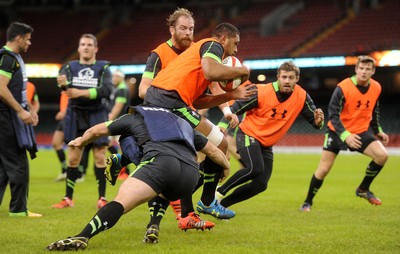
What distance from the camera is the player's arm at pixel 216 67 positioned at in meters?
6.07

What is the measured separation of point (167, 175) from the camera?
5793 millimetres

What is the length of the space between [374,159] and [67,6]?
33.1 metres

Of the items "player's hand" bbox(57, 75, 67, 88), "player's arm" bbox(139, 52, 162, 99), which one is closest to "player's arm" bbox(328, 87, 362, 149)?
"player's arm" bbox(139, 52, 162, 99)

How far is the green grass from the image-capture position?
240 inches

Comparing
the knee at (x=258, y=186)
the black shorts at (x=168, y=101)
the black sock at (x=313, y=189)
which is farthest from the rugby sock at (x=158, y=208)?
the black sock at (x=313, y=189)

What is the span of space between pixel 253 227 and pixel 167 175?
216 centimetres

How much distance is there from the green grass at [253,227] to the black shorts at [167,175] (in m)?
0.52

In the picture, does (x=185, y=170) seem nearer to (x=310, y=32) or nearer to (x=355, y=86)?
(x=355, y=86)

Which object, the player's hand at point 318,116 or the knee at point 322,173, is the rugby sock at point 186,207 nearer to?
the player's hand at point 318,116

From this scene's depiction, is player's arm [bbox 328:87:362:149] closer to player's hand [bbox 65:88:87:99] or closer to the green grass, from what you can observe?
the green grass

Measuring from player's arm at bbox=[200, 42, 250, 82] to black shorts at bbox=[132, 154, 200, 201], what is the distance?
0.82 m

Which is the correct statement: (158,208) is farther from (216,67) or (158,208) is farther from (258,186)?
(258,186)

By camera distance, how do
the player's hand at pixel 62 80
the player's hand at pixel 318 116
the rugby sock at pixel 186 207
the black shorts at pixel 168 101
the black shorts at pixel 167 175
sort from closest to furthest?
1. the black shorts at pixel 167 175
2. the black shorts at pixel 168 101
3. the rugby sock at pixel 186 207
4. the player's hand at pixel 318 116
5. the player's hand at pixel 62 80

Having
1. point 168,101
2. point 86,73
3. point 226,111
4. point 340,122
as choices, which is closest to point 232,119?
A: point 226,111
